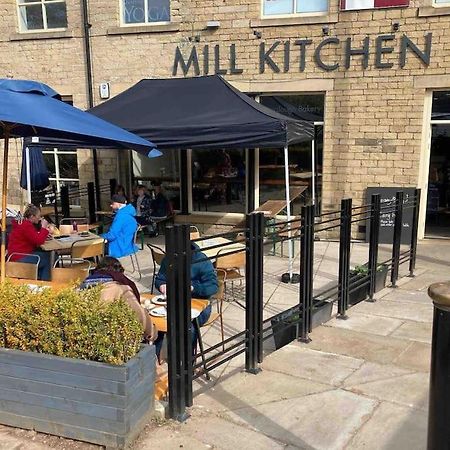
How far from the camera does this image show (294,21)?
30.2 ft

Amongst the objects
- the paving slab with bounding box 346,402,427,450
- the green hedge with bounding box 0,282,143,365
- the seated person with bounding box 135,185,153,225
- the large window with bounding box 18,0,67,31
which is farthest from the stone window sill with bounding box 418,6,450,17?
the green hedge with bounding box 0,282,143,365

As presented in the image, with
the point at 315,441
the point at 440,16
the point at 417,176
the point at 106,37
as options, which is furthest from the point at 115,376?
the point at 106,37

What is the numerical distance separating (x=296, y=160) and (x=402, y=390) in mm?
6824

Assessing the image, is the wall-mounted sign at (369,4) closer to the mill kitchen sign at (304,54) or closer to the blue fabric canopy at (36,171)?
the mill kitchen sign at (304,54)

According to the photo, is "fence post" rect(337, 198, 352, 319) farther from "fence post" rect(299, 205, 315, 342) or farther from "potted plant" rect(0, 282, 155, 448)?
"potted plant" rect(0, 282, 155, 448)

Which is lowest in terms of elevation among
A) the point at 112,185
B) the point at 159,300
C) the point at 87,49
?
the point at 159,300

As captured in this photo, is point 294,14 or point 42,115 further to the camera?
point 294,14

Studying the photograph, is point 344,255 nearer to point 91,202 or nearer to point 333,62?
point 333,62

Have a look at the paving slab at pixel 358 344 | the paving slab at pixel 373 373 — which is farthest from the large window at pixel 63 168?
the paving slab at pixel 373 373

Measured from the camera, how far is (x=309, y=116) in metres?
9.60

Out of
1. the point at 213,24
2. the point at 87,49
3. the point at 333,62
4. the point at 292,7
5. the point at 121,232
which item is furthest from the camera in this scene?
the point at 87,49

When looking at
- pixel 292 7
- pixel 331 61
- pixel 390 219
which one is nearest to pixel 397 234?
pixel 390 219

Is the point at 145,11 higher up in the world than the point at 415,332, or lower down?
higher up

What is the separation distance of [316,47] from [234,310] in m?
5.69
